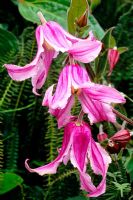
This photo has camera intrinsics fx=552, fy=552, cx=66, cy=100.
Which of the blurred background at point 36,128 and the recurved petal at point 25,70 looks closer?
the recurved petal at point 25,70

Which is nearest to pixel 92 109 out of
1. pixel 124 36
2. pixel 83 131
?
pixel 83 131

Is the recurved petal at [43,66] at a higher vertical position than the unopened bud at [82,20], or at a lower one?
lower

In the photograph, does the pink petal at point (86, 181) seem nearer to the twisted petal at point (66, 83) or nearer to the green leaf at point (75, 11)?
the twisted petal at point (66, 83)

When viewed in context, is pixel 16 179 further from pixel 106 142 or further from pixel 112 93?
pixel 112 93

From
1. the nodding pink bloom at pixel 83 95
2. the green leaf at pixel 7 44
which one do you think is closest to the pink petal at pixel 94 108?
the nodding pink bloom at pixel 83 95

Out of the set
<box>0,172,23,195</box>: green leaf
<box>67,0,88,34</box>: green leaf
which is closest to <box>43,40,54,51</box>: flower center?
<box>67,0,88,34</box>: green leaf

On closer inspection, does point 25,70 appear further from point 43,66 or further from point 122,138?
point 122,138

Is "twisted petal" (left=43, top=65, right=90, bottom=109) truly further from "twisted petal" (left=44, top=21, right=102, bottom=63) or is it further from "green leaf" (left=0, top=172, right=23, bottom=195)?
"green leaf" (left=0, top=172, right=23, bottom=195)
